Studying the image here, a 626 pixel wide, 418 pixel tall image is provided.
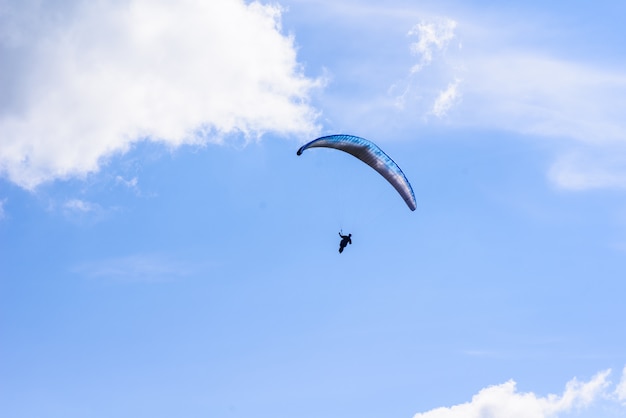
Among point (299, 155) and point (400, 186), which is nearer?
point (299, 155)

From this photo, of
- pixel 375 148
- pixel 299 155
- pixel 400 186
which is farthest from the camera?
pixel 400 186

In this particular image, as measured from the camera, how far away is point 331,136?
64938 mm

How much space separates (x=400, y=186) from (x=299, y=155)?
1209 centimetres

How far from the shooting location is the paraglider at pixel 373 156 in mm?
65438

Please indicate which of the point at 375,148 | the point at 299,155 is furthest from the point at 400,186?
the point at 299,155

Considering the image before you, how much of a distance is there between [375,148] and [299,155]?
7.26 meters

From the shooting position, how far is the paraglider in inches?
2576

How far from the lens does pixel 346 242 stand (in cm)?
7250

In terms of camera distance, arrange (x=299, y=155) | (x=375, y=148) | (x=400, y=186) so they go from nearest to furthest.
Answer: (x=299, y=155)
(x=375, y=148)
(x=400, y=186)

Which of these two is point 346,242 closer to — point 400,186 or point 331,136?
point 400,186

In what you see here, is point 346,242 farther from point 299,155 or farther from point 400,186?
point 299,155

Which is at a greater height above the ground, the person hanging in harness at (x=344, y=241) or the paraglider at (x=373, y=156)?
the paraglider at (x=373, y=156)

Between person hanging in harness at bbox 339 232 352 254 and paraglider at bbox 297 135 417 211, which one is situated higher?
paraglider at bbox 297 135 417 211

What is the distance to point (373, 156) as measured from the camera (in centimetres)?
6812
